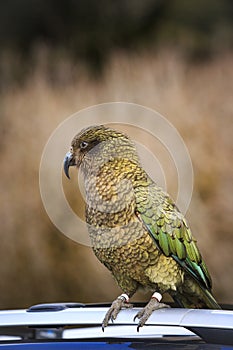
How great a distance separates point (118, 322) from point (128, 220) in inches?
16.3

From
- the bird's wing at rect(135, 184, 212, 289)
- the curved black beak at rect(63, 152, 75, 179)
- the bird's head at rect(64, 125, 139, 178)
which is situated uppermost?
the bird's head at rect(64, 125, 139, 178)

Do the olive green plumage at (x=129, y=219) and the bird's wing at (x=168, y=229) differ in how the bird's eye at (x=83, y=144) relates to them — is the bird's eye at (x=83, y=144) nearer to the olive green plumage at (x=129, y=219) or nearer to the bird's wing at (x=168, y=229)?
the olive green plumage at (x=129, y=219)

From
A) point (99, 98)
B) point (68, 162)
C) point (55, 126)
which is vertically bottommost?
point (68, 162)

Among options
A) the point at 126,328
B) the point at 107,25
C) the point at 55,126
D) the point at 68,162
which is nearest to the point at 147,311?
the point at 126,328

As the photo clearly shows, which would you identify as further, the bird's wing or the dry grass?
the dry grass

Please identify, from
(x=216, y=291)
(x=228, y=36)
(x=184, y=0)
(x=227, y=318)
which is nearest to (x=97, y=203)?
(x=227, y=318)

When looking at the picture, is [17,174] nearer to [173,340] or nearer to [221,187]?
[221,187]

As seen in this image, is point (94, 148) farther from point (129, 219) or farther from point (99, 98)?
point (99, 98)

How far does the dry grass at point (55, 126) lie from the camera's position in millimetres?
6637

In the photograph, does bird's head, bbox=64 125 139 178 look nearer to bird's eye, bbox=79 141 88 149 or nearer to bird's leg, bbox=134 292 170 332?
bird's eye, bbox=79 141 88 149

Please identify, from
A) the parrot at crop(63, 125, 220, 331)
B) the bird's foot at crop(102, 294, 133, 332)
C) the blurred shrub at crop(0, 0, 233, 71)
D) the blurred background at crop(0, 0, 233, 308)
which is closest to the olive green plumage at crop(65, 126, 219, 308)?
the parrot at crop(63, 125, 220, 331)

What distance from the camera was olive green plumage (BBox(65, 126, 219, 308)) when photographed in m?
3.14

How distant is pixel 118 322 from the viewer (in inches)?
117

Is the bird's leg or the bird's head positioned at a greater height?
the bird's head
